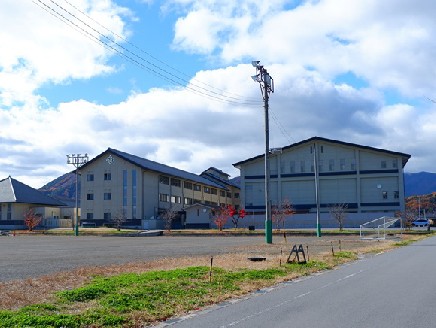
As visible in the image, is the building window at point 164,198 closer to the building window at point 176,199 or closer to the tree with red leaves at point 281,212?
the building window at point 176,199

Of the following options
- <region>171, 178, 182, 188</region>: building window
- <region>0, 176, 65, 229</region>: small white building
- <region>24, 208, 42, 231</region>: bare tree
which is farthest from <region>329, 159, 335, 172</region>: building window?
→ <region>24, 208, 42, 231</region>: bare tree

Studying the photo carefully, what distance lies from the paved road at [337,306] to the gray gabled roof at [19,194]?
75.9m

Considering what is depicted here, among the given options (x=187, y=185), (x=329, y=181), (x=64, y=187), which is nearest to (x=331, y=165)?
(x=329, y=181)

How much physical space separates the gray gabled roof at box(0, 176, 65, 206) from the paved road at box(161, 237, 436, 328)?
7586cm

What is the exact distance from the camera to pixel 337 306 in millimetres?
10156

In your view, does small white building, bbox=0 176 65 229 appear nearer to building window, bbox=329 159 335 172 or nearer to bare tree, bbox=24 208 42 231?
bare tree, bbox=24 208 42 231

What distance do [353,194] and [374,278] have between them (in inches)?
2529

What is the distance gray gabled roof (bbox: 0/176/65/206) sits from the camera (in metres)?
82.9

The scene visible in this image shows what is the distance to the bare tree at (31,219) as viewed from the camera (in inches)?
3017

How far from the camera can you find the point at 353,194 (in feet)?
254

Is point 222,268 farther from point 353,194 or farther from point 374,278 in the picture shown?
point 353,194

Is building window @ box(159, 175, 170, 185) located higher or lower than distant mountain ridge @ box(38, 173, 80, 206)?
lower

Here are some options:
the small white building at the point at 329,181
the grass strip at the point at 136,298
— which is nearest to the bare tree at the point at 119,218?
the small white building at the point at 329,181

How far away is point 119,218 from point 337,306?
6273 centimetres
